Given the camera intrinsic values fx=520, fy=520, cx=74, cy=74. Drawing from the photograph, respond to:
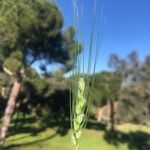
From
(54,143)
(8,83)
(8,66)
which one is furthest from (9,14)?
(54,143)

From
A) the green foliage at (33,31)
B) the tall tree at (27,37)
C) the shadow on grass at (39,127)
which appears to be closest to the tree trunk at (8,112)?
the tall tree at (27,37)

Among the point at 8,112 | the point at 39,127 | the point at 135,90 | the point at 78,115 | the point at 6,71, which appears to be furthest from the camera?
the point at 39,127

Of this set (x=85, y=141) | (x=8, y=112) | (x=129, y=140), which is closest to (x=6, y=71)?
(x=8, y=112)

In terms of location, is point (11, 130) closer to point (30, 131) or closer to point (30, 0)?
point (30, 131)

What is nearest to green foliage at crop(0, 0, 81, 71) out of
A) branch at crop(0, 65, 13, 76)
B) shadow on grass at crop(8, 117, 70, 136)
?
branch at crop(0, 65, 13, 76)

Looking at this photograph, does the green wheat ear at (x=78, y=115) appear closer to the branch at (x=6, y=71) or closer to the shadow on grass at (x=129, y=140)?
the branch at (x=6, y=71)

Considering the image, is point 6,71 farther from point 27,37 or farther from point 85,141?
point 85,141

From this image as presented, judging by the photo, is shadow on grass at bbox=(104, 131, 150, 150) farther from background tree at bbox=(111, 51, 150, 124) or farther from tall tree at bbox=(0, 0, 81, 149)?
tall tree at bbox=(0, 0, 81, 149)

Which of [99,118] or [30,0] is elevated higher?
[30,0]
